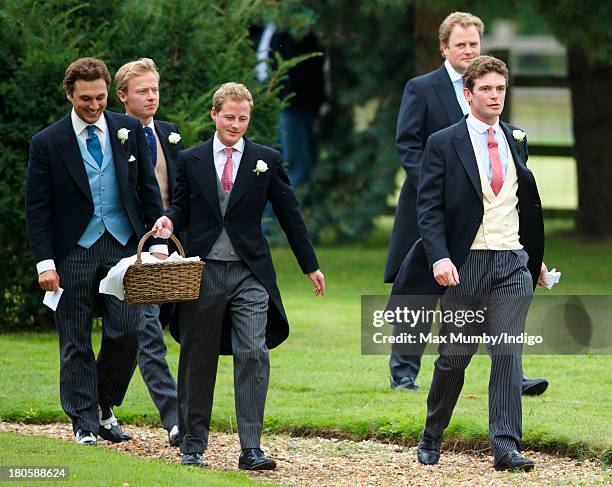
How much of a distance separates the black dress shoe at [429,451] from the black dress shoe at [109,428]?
1642mm

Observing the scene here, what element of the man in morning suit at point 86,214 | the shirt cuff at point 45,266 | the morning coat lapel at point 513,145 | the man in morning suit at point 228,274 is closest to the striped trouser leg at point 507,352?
the morning coat lapel at point 513,145

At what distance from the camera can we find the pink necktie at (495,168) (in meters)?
6.93

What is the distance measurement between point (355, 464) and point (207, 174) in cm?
165

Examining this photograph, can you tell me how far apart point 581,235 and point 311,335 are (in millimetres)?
7200

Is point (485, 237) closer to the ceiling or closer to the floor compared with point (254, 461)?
closer to the ceiling

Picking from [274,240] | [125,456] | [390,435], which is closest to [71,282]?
[125,456]

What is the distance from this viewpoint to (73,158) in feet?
23.1

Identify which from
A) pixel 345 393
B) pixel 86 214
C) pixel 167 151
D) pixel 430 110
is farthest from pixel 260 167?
pixel 345 393

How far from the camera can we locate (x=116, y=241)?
7.11m

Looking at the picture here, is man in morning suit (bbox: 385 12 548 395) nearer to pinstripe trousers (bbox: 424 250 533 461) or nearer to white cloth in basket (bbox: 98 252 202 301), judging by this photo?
pinstripe trousers (bbox: 424 250 533 461)

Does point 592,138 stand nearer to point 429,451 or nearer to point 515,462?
point 429,451

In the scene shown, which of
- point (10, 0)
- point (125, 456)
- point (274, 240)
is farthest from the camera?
point (274, 240)

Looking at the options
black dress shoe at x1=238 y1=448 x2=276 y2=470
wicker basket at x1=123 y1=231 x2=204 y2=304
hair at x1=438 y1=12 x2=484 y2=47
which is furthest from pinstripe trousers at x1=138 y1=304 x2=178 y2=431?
hair at x1=438 y1=12 x2=484 y2=47

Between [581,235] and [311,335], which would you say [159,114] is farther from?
[581,235]
